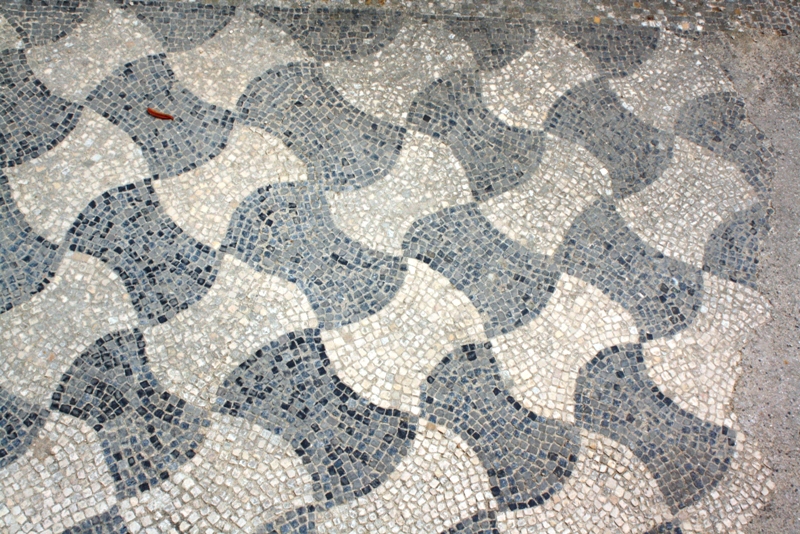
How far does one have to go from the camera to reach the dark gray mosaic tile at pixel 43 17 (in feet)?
11.1

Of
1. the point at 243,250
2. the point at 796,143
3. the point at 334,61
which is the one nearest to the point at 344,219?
the point at 243,250

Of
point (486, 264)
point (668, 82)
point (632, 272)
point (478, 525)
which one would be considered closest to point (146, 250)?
point (486, 264)

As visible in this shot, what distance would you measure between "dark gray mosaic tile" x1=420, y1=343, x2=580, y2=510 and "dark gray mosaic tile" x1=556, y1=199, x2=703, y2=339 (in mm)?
766

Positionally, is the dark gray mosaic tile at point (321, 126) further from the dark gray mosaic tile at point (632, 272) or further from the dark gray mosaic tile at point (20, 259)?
the dark gray mosaic tile at point (20, 259)

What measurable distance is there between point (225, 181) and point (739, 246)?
298 centimetres

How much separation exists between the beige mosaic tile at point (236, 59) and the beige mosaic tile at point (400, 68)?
0.33 meters

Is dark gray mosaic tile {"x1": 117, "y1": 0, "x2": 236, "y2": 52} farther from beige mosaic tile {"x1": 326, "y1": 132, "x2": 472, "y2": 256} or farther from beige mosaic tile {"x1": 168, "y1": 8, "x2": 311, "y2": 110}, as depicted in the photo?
beige mosaic tile {"x1": 326, "y1": 132, "x2": 472, "y2": 256}

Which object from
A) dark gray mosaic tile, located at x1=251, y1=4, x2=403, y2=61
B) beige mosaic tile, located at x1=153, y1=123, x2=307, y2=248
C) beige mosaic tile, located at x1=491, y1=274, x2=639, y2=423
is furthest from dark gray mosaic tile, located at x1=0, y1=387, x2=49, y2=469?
dark gray mosaic tile, located at x1=251, y1=4, x2=403, y2=61

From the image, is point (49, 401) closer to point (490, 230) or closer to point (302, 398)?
point (302, 398)

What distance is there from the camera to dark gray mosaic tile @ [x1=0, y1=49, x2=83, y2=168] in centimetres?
313

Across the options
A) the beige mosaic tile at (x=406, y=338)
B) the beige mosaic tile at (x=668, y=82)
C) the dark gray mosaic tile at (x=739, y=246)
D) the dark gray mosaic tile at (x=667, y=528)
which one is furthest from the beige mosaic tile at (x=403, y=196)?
the dark gray mosaic tile at (x=667, y=528)

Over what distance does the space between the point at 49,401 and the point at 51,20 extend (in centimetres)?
230

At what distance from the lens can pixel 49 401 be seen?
2686 mm

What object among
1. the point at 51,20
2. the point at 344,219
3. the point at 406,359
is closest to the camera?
the point at 406,359
